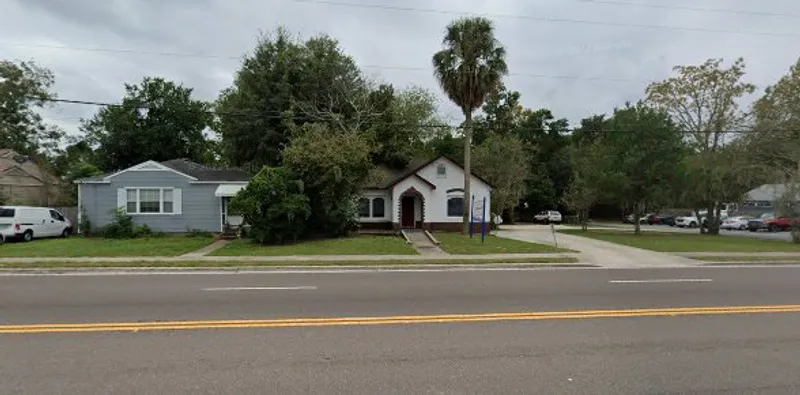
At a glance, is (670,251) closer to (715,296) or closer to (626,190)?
(715,296)

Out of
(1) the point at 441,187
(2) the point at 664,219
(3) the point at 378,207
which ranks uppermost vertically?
(1) the point at 441,187

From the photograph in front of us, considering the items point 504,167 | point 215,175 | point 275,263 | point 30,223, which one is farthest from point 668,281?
point 504,167

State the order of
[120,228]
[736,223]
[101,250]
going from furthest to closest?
[736,223] → [120,228] → [101,250]

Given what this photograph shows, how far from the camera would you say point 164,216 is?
28.2 metres

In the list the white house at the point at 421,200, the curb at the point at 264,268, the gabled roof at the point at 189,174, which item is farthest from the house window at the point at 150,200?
the curb at the point at 264,268

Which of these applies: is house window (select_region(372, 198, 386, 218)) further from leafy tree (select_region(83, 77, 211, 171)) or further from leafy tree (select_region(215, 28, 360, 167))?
leafy tree (select_region(83, 77, 211, 171))

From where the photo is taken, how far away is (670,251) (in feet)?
68.4

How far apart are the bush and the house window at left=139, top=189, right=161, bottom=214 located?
1008 millimetres

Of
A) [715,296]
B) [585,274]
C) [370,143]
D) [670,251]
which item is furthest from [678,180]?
[715,296]

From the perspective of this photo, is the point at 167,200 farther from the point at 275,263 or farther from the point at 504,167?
the point at 504,167

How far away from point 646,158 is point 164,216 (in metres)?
28.6

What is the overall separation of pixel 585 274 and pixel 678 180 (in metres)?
24.6

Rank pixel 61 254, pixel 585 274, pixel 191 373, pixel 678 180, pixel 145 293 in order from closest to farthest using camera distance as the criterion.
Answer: pixel 191 373 → pixel 145 293 → pixel 585 274 → pixel 61 254 → pixel 678 180

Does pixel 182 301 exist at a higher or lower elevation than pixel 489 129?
lower
